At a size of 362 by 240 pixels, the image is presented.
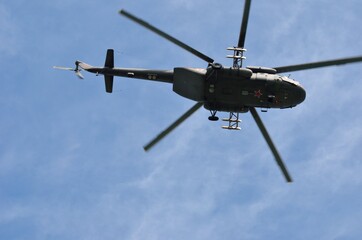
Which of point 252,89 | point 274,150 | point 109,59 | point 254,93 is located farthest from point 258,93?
point 109,59

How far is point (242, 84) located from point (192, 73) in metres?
3.60

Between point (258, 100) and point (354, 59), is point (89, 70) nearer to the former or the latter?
point (258, 100)

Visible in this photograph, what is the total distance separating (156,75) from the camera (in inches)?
1705

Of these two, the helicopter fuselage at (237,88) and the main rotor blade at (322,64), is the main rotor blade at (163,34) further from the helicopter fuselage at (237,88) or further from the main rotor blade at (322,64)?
the main rotor blade at (322,64)

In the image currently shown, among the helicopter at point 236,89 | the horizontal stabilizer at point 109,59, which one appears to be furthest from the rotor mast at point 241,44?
the horizontal stabilizer at point 109,59

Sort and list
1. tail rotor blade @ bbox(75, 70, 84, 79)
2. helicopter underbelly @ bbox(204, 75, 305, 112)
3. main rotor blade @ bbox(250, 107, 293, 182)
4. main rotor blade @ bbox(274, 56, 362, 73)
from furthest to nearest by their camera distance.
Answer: tail rotor blade @ bbox(75, 70, 84, 79) < helicopter underbelly @ bbox(204, 75, 305, 112) < main rotor blade @ bbox(250, 107, 293, 182) < main rotor blade @ bbox(274, 56, 362, 73)

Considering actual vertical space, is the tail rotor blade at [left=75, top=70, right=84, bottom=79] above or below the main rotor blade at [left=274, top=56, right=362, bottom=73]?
above

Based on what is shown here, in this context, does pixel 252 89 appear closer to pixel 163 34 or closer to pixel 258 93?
pixel 258 93

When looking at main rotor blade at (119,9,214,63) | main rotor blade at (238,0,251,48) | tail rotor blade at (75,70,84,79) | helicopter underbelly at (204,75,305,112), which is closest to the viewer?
main rotor blade at (119,9,214,63)

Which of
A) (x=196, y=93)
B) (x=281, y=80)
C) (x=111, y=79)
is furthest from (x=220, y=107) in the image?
(x=111, y=79)

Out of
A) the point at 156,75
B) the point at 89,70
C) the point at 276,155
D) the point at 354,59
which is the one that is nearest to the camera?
the point at 354,59

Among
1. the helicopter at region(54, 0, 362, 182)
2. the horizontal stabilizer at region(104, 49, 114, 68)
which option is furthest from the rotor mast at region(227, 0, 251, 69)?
the horizontal stabilizer at region(104, 49, 114, 68)

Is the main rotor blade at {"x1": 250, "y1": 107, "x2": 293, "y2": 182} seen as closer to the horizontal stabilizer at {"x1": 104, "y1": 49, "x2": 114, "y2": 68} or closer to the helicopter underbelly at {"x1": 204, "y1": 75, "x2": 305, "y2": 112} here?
the helicopter underbelly at {"x1": 204, "y1": 75, "x2": 305, "y2": 112}

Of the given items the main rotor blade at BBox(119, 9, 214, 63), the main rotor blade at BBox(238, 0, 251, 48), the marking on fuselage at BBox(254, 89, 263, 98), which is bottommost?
the marking on fuselage at BBox(254, 89, 263, 98)
